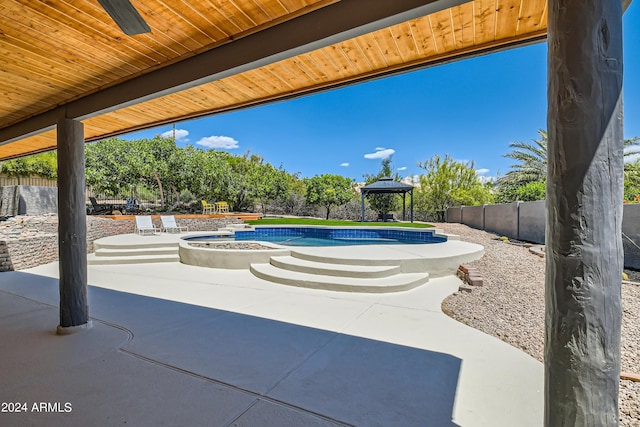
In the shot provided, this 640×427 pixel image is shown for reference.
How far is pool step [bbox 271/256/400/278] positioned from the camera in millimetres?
5832

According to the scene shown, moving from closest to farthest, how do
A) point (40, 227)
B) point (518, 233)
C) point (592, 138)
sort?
point (592, 138)
point (40, 227)
point (518, 233)

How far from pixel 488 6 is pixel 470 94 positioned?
4529 centimetres

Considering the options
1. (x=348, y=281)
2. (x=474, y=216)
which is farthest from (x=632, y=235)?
(x=474, y=216)

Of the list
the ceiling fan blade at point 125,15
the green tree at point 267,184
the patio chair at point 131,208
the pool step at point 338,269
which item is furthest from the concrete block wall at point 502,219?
the patio chair at point 131,208

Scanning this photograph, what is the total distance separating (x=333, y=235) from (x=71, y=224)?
10585mm

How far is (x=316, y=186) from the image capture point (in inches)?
938

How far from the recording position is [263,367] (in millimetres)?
2775

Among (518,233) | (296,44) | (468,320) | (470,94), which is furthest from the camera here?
(470,94)

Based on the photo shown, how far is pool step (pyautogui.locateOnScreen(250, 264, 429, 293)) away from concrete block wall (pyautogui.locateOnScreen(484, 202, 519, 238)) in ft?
28.5

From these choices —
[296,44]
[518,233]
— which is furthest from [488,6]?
[518,233]

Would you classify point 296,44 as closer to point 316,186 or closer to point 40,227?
point 40,227

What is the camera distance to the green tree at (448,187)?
2061 cm

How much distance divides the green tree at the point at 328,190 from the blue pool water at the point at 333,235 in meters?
9.36

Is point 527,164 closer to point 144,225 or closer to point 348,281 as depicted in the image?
point 348,281
